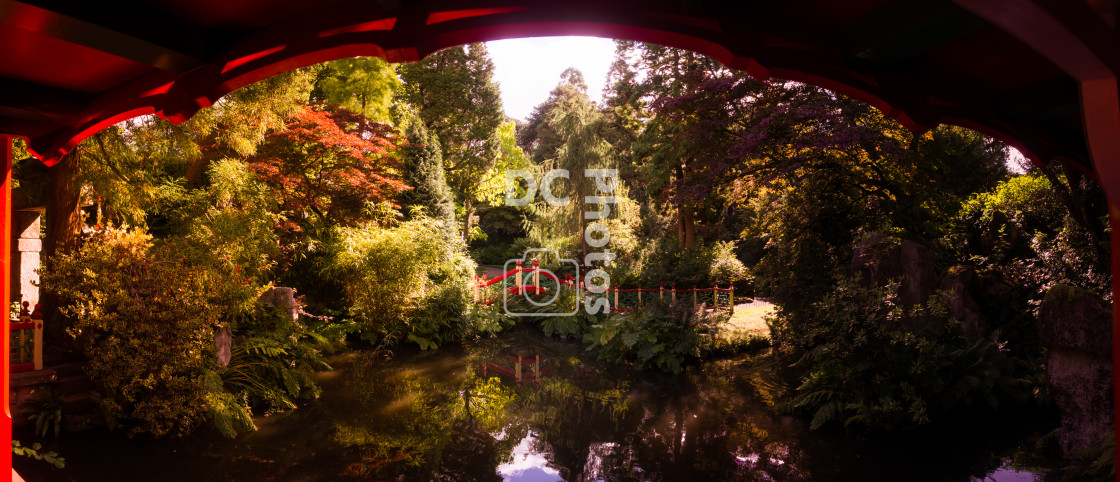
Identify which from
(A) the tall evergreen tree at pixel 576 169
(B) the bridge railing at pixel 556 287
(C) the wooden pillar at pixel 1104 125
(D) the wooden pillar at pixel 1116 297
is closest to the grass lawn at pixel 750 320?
(B) the bridge railing at pixel 556 287

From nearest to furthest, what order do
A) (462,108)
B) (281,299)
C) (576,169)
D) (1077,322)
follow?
(1077,322) < (281,299) < (576,169) < (462,108)

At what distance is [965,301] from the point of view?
7902 millimetres

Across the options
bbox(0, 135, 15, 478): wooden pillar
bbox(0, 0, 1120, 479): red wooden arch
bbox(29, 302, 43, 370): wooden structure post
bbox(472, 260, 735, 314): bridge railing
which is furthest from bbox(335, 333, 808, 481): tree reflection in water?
bbox(0, 0, 1120, 479): red wooden arch

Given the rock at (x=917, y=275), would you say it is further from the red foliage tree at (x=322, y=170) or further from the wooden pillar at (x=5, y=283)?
the red foliage tree at (x=322, y=170)

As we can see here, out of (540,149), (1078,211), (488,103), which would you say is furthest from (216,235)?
(540,149)

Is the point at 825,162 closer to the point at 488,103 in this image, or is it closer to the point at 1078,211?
the point at 1078,211

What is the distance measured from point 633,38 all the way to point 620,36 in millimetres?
51

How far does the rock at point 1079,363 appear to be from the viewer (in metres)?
4.95

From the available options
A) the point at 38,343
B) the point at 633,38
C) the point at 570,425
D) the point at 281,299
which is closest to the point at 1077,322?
the point at 570,425

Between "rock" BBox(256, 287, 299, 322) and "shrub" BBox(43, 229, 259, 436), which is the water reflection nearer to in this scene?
"shrub" BBox(43, 229, 259, 436)

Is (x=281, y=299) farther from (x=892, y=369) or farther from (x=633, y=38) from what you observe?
(x=892, y=369)

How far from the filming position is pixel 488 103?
74.5ft

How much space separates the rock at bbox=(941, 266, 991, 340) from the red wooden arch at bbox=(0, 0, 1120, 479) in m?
6.19

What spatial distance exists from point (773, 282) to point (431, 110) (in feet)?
51.1
